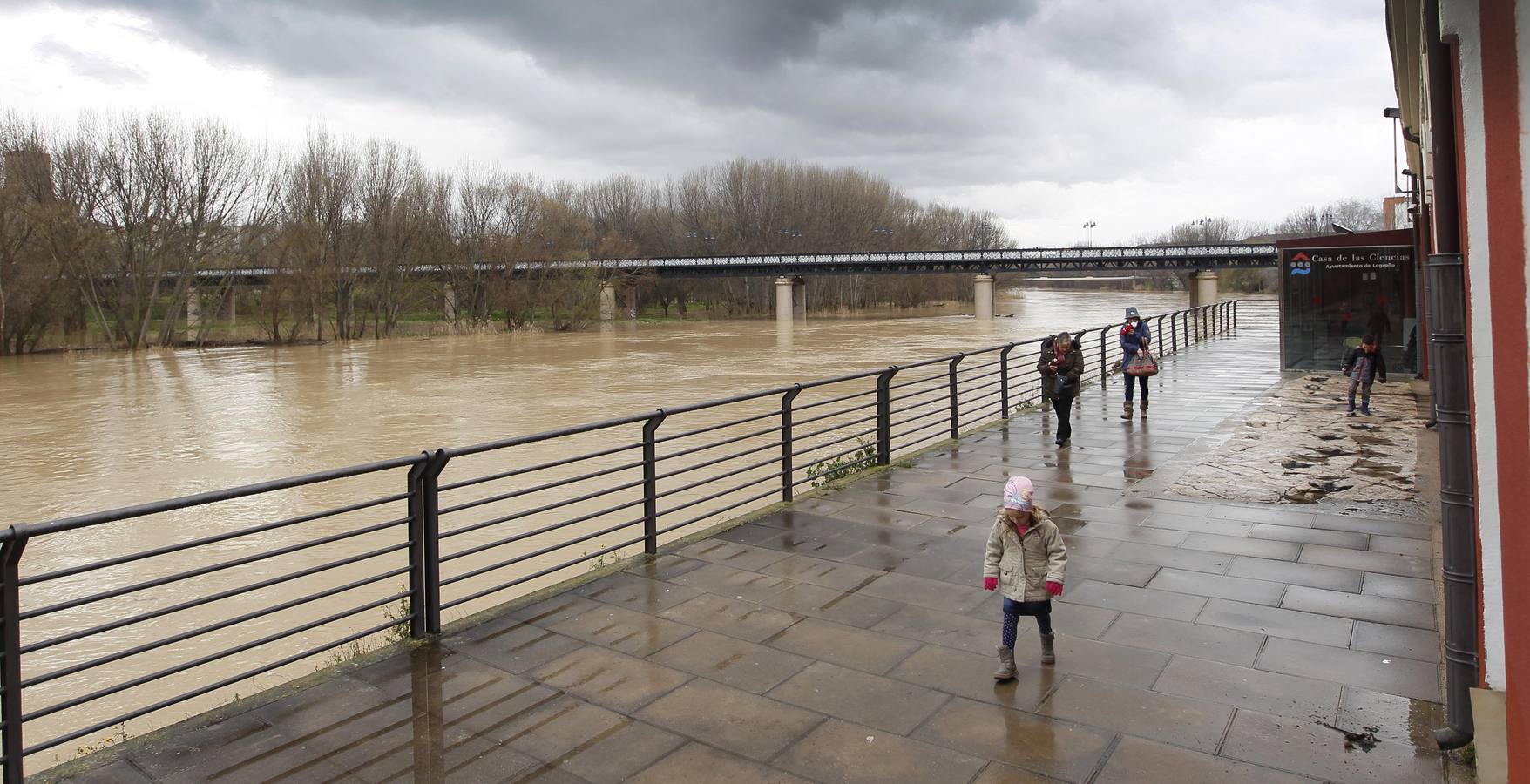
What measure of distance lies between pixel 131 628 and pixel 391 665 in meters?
5.58

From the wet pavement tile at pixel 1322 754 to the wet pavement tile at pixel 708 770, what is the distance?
182cm

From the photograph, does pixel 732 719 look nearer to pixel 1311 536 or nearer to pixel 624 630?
pixel 624 630

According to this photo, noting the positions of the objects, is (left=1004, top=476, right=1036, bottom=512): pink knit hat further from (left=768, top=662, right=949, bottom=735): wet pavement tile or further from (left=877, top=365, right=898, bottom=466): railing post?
(left=877, top=365, right=898, bottom=466): railing post

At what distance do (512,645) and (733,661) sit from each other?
3.96 feet

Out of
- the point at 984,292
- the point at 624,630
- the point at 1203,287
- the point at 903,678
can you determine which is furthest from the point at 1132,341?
the point at 984,292

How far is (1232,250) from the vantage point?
82.1 m

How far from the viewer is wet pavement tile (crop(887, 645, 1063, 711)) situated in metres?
4.55

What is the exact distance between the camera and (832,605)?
233 inches

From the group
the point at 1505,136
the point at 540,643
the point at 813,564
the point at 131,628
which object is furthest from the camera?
the point at 131,628

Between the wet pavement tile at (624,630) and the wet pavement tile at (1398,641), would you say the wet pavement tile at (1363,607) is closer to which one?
the wet pavement tile at (1398,641)

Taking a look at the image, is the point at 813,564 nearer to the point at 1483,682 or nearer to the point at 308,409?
the point at 1483,682

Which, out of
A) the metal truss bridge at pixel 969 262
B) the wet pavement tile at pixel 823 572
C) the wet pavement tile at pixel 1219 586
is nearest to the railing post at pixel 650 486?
the wet pavement tile at pixel 823 572

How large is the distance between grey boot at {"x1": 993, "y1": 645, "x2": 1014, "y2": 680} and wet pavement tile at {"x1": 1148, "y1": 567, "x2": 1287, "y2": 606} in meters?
1.89

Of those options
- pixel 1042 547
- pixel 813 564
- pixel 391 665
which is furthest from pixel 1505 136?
pixel 391 665
